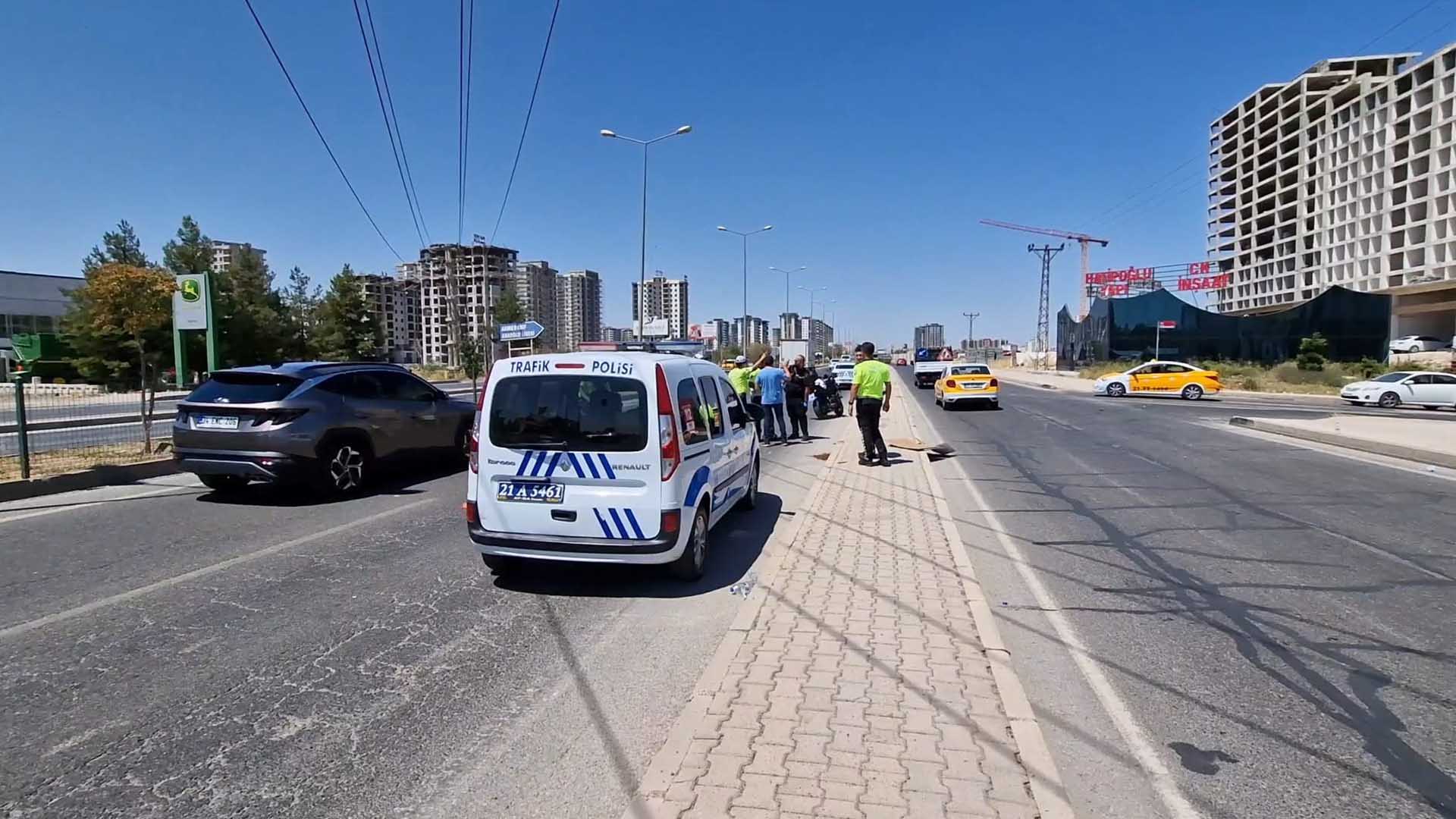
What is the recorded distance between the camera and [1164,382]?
34469 millimetres

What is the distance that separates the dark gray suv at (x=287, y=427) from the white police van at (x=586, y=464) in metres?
4.13

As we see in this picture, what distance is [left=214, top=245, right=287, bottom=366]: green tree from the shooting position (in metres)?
45.0

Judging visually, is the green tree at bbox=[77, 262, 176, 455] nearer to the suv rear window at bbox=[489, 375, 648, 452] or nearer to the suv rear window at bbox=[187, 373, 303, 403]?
the suv rear window at bbox=[187, 373, 303, 403]

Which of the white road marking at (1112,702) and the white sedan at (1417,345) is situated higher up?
the white sedan at (1417,345)

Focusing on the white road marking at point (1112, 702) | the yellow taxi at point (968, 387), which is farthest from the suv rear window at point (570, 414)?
the yellow taxi at point (968, 387)

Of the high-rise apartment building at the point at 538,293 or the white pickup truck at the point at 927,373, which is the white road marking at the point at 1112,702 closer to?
the white pickup truck at the point at 927,373

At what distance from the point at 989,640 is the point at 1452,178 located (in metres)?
96.5

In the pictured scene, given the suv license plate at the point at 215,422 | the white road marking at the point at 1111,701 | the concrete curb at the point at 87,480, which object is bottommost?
the white road marking at the point at 1111,701

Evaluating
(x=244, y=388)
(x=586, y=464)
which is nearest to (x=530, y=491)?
(x=586, y=464)

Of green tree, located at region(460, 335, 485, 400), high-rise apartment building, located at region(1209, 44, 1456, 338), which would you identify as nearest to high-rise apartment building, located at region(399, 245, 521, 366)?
green tree, located at region(460, 335, 485, 400)

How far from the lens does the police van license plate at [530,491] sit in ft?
18.4

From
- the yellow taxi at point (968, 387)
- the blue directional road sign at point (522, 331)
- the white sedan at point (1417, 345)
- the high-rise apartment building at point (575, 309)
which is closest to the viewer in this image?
the blue directional road sign at point (522, 331)

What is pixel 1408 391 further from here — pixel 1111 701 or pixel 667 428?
pixel 667 428

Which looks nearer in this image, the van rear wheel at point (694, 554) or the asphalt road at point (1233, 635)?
the asphalt road at point (1233, 635)
